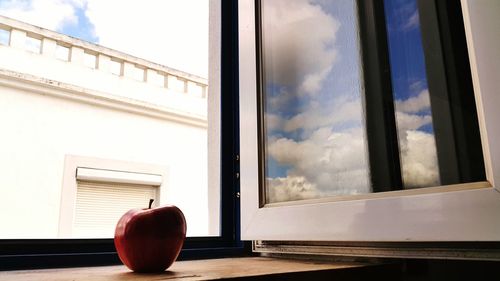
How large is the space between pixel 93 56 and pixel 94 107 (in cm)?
50

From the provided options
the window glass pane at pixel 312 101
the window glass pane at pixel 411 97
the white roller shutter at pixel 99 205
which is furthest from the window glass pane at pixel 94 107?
the window glass pane at pixel 411 97

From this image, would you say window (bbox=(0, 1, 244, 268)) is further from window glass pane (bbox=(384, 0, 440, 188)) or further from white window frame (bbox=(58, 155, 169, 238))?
window glass pane (bbox=(384, 0, 440, 188))

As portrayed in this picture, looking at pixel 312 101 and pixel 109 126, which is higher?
pixel 109 126

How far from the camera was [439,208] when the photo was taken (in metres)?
0.64

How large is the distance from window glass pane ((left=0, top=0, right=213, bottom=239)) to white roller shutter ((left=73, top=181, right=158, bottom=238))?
1 cm

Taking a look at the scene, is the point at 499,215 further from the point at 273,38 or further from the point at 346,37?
the point at 273,38

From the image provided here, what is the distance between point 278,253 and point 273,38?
1.95ft

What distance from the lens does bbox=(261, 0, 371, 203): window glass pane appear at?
909mm

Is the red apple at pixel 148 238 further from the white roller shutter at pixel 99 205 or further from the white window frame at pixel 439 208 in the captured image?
the white roller shutter at pixel 99 205

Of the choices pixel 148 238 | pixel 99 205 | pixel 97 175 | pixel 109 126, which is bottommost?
pixel 148 238

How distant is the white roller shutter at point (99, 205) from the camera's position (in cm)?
382

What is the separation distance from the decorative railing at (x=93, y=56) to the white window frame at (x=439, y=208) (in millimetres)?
3081

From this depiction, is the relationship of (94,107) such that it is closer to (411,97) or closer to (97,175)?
(97,175)

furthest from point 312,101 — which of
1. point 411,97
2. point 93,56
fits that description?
point 93,56
